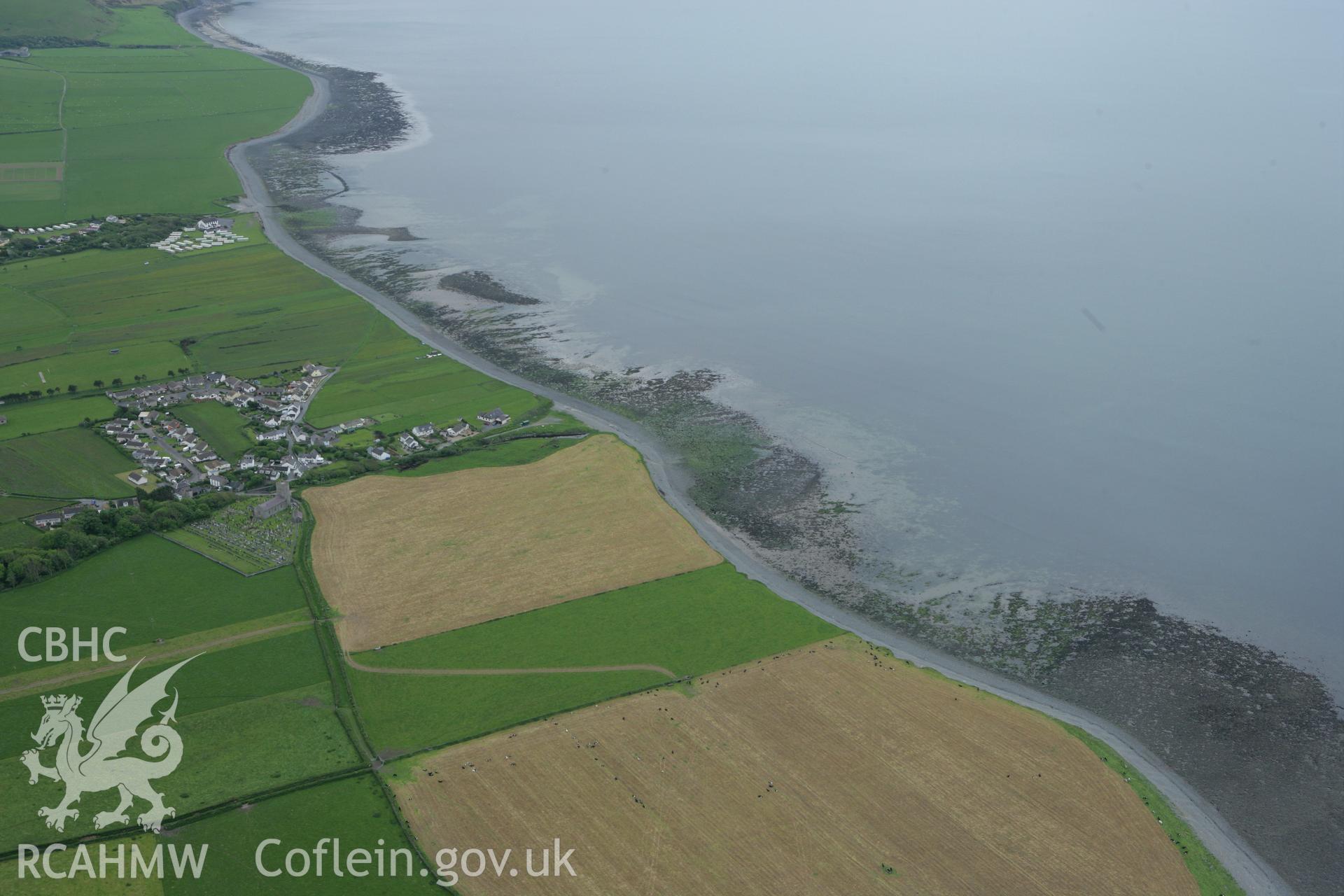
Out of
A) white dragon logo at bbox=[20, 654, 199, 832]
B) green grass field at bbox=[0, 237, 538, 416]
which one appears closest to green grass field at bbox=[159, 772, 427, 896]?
white dragon logo at bbox=[20, 654, 199, 832]

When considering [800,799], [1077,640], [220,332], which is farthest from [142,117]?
[800,799]

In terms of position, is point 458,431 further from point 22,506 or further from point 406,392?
point 22,506

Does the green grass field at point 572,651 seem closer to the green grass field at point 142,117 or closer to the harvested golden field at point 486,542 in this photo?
the harvested golden field at point 486,542

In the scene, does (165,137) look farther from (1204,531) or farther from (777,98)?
(1204,531)

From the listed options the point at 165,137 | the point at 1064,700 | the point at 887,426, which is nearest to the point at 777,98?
the point at 165,137

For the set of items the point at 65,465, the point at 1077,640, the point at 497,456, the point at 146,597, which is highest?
the point at 1077,640

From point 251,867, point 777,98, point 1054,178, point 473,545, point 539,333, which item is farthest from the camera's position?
point 777,98

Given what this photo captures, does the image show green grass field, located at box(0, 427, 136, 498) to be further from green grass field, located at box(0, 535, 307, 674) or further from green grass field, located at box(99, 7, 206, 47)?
green grass field, located at box(99, 7, 206, 47)
